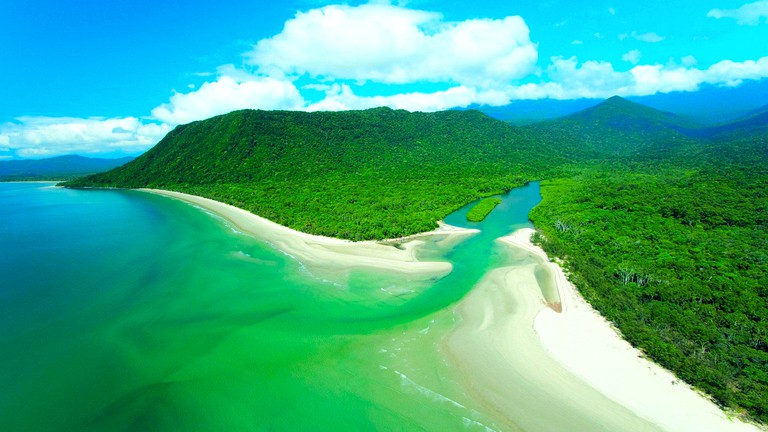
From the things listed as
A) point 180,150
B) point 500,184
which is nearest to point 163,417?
point 500,184

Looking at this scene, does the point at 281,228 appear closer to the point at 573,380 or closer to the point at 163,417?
the point at 163,417

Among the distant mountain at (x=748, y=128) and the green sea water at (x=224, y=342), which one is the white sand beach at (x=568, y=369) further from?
the distant mountain at (x=748, y=128)

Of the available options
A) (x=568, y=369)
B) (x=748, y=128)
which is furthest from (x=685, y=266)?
(x=748, y=128)

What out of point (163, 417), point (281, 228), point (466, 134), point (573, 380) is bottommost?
point (573, 380)

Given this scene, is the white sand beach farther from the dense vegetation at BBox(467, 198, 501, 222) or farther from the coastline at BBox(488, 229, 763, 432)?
the dense vegetation at BBox(467, 198, 501, 222)

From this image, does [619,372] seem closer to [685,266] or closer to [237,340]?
[685,266]
